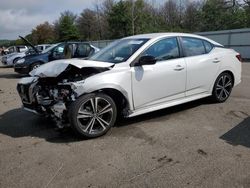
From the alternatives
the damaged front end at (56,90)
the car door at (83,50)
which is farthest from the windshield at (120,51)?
the car door at (83,50)

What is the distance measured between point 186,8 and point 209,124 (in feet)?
180

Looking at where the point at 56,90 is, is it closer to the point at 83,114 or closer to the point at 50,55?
the point at 83,114

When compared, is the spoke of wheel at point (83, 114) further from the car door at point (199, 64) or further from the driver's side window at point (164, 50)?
the car door at point (199, 64)

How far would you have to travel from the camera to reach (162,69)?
5.52 m

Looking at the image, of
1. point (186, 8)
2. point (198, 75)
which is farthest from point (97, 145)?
point (186, 8)

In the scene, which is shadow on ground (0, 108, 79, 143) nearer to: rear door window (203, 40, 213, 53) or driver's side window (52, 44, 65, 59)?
rear door window (203, 40, 213, 53)

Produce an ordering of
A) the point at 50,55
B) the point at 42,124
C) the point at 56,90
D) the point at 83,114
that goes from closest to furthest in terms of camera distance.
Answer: the point at 83,114
the point at 56,90
the point at 42,124
the point at 50,55

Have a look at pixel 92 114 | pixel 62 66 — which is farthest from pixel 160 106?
pixel 62 66

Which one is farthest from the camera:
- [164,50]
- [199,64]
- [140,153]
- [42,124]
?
[199,64]

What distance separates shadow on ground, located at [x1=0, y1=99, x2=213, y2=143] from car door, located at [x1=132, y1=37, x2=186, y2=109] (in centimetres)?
50

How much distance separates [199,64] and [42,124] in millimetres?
3276

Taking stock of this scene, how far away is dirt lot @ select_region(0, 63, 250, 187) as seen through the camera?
11.7ft

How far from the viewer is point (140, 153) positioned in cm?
425

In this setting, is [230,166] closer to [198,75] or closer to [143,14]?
[198,75]
